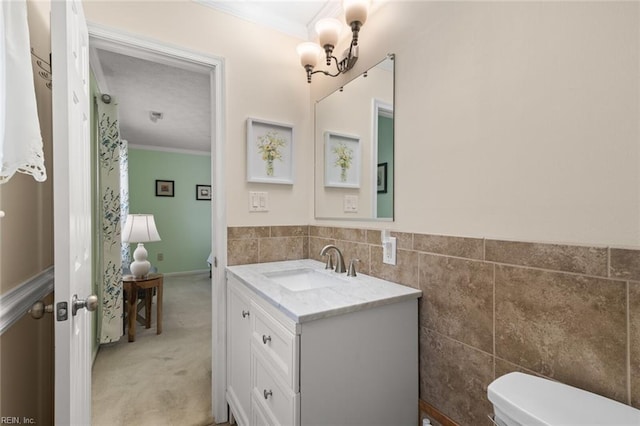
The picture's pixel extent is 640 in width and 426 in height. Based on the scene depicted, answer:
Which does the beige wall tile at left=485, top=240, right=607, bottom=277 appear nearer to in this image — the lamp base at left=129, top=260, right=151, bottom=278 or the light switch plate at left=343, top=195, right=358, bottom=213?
the light switch plate at left=343, top=195, right=358, bottom=213

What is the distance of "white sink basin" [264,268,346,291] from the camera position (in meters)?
1.62

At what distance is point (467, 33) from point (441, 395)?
4.61 ft

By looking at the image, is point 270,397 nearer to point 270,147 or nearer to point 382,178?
point 382,178

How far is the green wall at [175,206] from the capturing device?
497cm

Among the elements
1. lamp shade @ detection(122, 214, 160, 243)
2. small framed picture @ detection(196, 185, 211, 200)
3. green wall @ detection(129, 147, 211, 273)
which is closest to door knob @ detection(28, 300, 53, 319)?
lamp shade @ detection(122, 214, 160, 243)

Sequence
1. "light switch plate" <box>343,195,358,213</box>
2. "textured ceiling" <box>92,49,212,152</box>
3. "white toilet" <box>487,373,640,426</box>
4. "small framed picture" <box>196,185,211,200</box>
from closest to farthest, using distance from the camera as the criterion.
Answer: "white toilet" <box>487,373,640,426</box>, "light switch plate" <box>343,195,358,213</box>, "textured ceiling" <box>92,49,212,152</box>, "small framed picture" <box>196,185,211,200</box>

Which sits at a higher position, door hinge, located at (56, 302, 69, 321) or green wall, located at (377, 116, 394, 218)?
green wall, located at (377, 116, 394, 218)

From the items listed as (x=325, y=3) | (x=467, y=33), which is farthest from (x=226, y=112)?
(x=467, y=33)

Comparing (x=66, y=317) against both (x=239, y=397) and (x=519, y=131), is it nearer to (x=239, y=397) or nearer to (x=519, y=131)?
(x=239, y=397)

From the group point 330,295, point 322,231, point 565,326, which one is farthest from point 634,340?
point 322,231

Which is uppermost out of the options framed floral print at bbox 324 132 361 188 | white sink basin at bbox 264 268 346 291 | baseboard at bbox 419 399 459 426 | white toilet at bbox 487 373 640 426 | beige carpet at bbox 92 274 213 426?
framed floral print at bbox 324 132 361 188

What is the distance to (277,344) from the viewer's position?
3.57 ft

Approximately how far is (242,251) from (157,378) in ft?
3.98

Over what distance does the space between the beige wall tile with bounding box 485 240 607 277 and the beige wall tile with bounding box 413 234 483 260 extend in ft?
0.13
